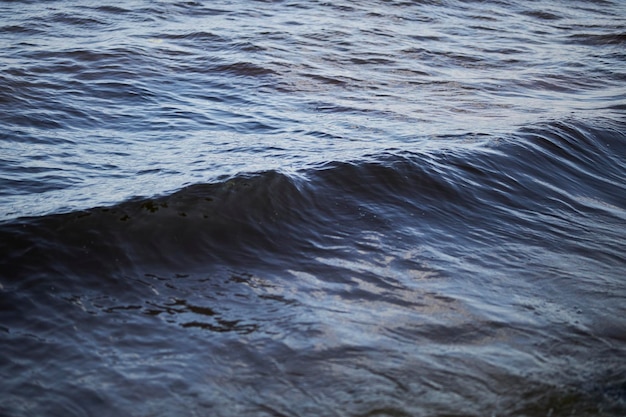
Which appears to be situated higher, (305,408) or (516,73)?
(516,73)

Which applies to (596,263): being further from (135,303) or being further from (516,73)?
(516,73)

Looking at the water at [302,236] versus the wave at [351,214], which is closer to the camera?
the water at [302,236]

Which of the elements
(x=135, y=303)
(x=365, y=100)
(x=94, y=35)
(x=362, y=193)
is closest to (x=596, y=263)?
(x=362, y=193)

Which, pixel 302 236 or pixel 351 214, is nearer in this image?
pixel 302 236

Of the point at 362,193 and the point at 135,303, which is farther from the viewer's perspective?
the point at 362,193

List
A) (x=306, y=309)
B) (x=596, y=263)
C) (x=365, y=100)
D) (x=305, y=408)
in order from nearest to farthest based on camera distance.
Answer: (x=305, y=408)
(x=306, y=309)
(x=596, y=263)
(x=365, y=100)

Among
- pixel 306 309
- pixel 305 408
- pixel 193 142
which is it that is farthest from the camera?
pixel 193 142

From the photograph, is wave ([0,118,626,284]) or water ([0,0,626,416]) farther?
wave ([0,118,626,284])

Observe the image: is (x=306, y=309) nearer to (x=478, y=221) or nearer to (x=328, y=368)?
(x=328, y=368)

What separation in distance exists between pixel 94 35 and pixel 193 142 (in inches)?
167

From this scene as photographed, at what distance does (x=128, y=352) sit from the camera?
315cm

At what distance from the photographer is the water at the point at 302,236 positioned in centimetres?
300

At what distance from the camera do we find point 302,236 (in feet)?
14.4

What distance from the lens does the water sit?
2998 millimetres
